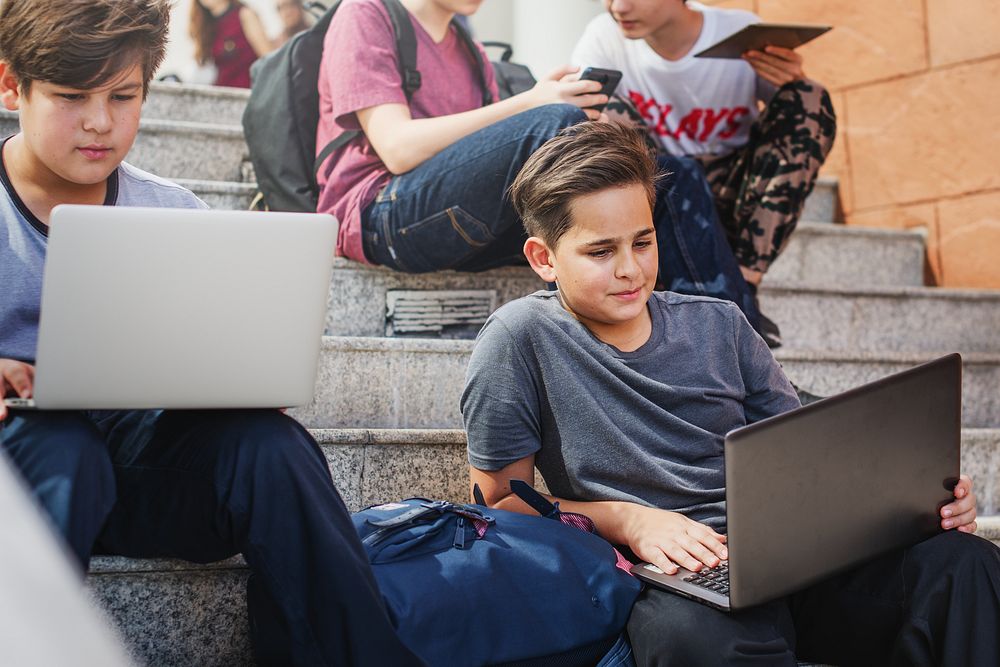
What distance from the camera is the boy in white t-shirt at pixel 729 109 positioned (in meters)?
2.30

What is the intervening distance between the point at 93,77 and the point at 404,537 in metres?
0.72

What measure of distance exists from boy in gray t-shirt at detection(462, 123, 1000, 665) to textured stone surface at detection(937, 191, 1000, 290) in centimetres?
177

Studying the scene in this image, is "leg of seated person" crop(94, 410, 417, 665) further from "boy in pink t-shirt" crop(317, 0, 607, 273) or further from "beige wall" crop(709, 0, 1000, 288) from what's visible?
"beige wall" crop(709, 0, 1000, 288)

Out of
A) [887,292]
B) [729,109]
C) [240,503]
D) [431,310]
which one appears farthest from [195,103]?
[240,503]

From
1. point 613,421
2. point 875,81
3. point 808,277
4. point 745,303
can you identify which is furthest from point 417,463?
point 875,81

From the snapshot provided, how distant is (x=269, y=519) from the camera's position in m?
1.24

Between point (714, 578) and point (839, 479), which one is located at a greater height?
point (839, 479)

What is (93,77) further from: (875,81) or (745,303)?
(875,81)

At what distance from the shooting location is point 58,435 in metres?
1.17

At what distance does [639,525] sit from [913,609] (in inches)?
13.7

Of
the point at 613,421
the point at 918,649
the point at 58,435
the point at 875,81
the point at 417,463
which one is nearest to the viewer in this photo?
the point at 58,435

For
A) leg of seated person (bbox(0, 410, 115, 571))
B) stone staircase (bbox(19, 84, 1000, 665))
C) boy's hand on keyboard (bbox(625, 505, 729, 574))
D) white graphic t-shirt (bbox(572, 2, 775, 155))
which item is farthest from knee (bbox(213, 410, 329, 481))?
white graphic t-shirt (bbox(572, 2, 775, 155))

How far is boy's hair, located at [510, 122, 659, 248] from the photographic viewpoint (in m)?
1.60

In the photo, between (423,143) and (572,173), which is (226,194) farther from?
(572,173)
